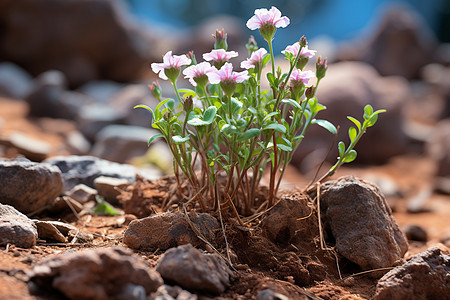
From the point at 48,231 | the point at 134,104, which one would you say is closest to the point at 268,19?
the point at 48,231

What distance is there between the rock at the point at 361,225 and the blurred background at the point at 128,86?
2470 mm

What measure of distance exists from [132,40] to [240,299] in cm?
973

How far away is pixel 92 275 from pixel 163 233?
56cm

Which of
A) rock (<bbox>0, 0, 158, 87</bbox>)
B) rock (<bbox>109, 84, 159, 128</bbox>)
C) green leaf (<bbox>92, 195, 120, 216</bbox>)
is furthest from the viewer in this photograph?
rock (<bbox>0, 0, 158, 87</bbox>)

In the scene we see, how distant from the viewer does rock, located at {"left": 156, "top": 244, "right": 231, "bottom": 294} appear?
4.69ft

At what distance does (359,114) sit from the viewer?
Answer: 637cm

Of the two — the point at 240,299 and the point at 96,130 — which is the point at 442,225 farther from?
the point at 96,130

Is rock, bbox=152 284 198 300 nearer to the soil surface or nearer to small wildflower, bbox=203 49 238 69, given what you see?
the soil surface

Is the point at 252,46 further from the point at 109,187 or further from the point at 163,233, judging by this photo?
the point at 109,187

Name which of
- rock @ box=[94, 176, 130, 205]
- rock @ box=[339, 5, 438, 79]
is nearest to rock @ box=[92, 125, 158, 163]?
rock @ box=[94, 176, 130, 205]

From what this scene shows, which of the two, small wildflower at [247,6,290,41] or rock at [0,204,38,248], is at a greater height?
small wildflower at [247,6,290,41]

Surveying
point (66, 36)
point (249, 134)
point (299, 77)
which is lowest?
point (249, 134)

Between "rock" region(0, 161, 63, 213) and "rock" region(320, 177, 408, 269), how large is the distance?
1.39 m

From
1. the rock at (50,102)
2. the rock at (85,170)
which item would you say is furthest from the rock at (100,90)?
the rock at (85,170)
